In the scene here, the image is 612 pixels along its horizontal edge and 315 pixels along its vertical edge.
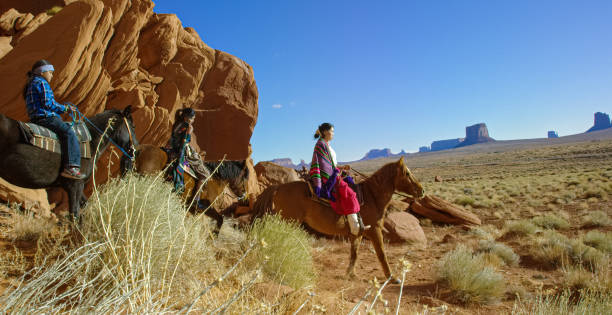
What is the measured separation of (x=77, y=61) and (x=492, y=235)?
1411cm

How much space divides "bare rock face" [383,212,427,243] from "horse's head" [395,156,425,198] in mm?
3368

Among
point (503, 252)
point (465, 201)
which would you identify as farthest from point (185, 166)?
point (465, 201)

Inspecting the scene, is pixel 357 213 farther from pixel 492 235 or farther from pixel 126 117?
pixel 492 235

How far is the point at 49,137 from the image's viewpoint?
14.3 ft

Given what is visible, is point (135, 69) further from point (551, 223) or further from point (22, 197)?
point (551, 223)

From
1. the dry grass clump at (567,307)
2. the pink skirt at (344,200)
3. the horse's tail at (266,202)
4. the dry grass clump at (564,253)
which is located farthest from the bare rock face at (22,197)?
the dry grass clump at (564,253)

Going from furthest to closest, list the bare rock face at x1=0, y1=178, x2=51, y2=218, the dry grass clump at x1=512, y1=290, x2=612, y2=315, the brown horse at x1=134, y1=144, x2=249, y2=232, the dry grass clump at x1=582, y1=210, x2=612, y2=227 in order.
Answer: the dry grass clump at x1=582, y1=210, x2=612, y2=227 < the bare rock face at x1=0, y1=178, x2=51, y2=218 < the brown horse at x1=134, y1=144, x2=249, y2=232 < the dry grass clump at x1=512, y1=290, x2=612, y2=315

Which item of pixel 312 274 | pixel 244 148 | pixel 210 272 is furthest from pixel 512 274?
pixel 244 148

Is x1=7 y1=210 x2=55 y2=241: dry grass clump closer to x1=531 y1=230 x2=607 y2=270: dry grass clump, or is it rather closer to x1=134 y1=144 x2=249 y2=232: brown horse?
x1=134 y1=144 x2=249 y2=232: brown horse

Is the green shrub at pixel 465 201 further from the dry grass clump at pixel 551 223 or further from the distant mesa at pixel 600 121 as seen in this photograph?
the distant mesa at pixel 600 121

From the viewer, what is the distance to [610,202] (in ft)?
43.5

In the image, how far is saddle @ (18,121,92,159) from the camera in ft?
13.6

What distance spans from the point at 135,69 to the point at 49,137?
8381 millimetres

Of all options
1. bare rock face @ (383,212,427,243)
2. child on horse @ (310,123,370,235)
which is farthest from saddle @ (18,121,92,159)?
bare rock face @ (383,212,427,243)
